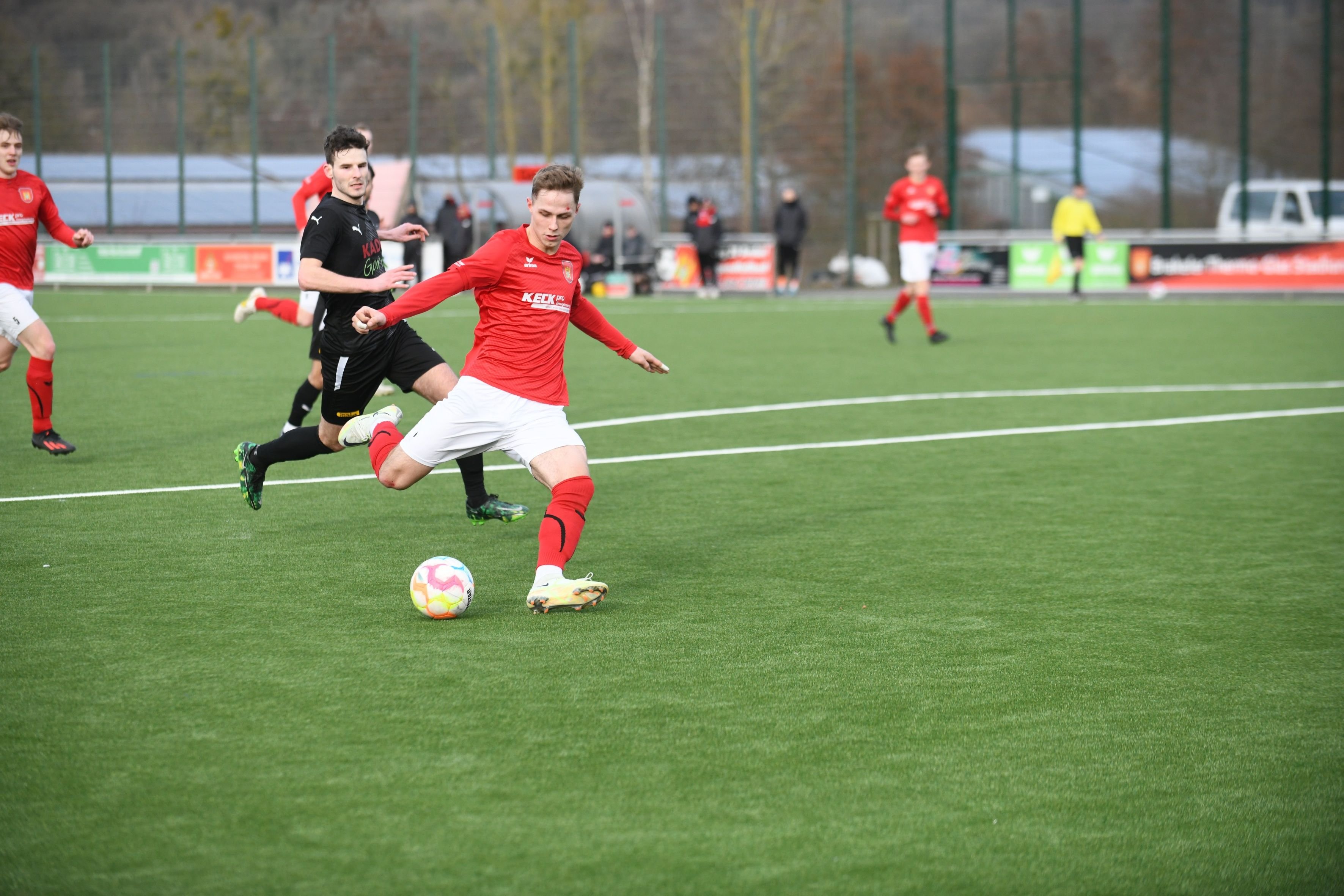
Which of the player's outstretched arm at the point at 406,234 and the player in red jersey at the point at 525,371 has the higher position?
the player's outstretched arm at the point at 406,234

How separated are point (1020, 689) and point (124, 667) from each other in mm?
2940

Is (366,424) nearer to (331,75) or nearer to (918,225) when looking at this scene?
(918,225)

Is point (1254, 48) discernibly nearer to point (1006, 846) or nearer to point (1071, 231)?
point (1071, 231)

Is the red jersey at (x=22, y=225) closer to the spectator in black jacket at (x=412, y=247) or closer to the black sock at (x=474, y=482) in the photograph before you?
→ the black sock at (x=474, y=482)

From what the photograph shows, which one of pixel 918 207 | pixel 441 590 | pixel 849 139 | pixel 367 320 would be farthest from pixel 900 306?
pixel 849 139

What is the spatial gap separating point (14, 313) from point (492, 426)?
4.84 meters

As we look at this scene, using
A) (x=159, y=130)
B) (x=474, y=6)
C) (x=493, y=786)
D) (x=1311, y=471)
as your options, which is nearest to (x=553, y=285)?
(x=493, y=786)

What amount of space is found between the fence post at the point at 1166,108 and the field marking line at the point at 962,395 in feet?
62.8

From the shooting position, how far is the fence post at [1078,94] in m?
32.3

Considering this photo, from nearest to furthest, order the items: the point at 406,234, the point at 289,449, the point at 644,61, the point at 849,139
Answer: the point at 289,449, the point at 406,234, the point at 849,139, the point at 644,61

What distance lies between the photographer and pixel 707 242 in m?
28.9

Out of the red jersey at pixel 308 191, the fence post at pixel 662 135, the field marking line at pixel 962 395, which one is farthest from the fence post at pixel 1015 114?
the red jersey at pixel 308 191

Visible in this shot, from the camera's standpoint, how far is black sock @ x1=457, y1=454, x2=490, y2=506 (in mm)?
7086

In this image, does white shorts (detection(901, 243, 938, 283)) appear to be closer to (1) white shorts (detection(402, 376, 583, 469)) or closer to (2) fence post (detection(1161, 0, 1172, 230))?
(1) white shorts (detection(402, 376, 583, 469))
